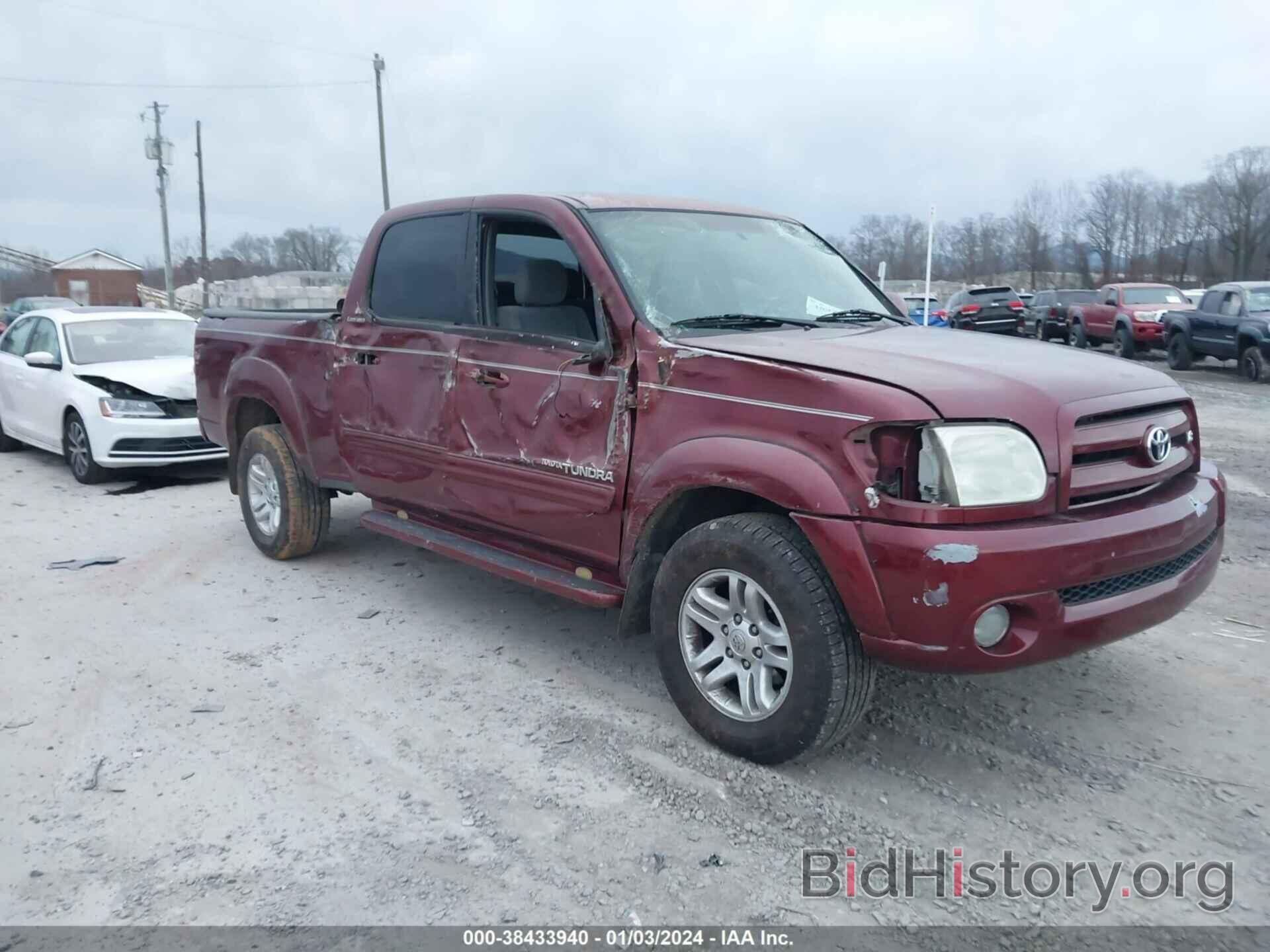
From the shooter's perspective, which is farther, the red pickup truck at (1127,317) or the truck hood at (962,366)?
the red pickup truck at (1127,317)

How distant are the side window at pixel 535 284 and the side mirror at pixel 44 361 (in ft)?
21.5

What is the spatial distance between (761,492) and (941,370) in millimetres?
702

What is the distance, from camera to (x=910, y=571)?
3.03 m

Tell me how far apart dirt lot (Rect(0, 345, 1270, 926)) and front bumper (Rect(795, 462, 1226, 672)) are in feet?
1.92

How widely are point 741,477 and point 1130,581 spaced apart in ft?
4.31

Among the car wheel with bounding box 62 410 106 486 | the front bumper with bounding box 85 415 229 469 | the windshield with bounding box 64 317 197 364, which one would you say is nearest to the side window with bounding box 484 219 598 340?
the front bumper with bounding box 85 415 229 469

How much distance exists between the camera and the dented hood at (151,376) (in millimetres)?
9007

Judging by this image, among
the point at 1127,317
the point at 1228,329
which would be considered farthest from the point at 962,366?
the point at 1127,317

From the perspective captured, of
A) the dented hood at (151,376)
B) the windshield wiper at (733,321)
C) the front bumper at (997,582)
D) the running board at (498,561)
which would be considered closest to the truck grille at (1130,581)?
the front bumper at (997,582)

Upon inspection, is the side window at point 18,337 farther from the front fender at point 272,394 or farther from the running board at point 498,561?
the running board at point 498,561

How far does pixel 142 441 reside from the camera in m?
8.87

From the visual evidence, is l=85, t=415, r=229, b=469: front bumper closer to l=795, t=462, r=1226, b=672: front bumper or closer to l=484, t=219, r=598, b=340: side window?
l=484, t=219, r=598, b=340: side window

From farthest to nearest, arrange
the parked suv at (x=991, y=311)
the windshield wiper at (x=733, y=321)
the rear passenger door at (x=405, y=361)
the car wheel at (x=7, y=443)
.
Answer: the parked suv at (x=991, y=311)
the car wheel at (x=7, y=443)
the rear passenger door at (x=405, y=361)
the windshield wiper at (x=733, y=321)

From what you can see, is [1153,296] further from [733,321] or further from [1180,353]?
[733,321]
